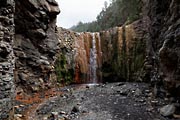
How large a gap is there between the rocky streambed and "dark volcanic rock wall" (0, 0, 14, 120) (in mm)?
1974

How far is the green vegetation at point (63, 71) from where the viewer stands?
22.6 m

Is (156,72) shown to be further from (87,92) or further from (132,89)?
(87,92)

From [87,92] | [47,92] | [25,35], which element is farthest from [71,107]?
[25,35]

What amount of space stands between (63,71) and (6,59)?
11145 millimetres

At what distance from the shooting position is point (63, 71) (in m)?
23.1

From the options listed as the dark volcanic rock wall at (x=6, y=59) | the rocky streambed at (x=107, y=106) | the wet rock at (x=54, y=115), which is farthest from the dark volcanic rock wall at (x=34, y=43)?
the wet rock at (x=54, y=115)

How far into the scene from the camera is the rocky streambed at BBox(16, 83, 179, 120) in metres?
12.1

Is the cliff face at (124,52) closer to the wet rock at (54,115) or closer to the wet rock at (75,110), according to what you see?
the wet rock at (75,110)

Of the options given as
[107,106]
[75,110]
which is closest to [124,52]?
[107,106]

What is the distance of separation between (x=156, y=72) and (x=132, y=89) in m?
2.54

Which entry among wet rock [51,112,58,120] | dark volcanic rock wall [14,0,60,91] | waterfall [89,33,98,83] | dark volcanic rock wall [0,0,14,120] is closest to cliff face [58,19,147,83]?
waterfall [89,33,98,83]

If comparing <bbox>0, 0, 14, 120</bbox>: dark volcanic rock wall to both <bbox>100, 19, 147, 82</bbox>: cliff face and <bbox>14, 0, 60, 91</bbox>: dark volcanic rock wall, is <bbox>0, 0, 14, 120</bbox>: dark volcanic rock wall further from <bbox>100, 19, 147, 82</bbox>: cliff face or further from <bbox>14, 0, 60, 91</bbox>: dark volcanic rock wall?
<bbox>100, 19, 147, 82</bbox>: cliff face

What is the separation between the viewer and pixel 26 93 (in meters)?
18.2

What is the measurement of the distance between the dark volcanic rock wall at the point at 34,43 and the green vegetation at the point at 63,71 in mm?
1121
